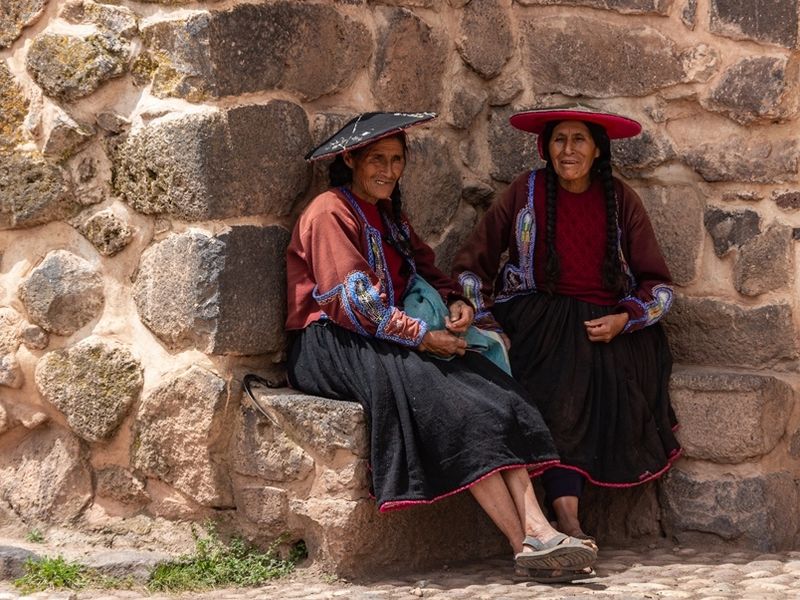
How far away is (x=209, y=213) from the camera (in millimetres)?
4602

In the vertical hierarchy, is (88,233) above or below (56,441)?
above

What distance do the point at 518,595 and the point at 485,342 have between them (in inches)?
35.1

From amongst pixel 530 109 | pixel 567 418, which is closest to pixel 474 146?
pixel 530 109

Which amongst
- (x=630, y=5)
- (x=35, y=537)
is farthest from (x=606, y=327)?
(x=35, y=537)

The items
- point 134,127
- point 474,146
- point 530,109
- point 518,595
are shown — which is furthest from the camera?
point 474,146

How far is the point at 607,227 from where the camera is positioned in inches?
199

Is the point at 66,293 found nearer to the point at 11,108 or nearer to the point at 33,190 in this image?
the point at 33,190

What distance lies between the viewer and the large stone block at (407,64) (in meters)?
5.05

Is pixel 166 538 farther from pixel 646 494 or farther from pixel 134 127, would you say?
pixel 646 494

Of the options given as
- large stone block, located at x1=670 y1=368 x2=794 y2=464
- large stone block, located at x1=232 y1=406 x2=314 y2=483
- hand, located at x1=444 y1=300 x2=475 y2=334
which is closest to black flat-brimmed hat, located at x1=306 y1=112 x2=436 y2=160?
hand, located at x1=444 y1=300 x2=475 y2=334

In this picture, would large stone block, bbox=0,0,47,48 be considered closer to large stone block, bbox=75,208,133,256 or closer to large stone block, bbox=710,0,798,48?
large stone block, bbox=75,208,133,256


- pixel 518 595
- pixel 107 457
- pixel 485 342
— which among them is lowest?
pixel 518 595

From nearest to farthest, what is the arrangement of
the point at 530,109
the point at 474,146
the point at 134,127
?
the point at 134,127 < the point at 530,109 < the point at 474,146

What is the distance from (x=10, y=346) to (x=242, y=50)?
1231 mm
